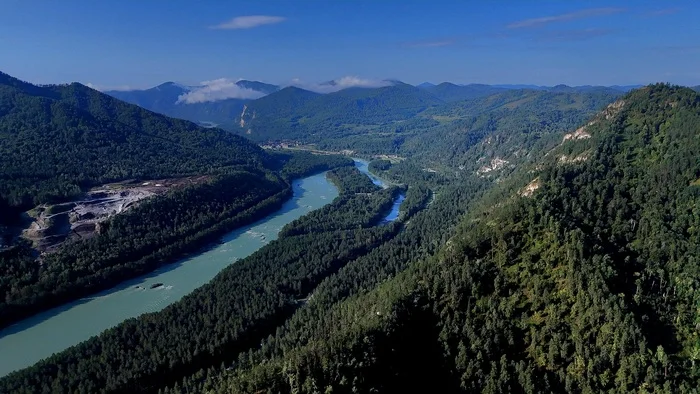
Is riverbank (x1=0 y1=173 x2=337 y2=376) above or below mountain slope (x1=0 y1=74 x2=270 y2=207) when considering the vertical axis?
below

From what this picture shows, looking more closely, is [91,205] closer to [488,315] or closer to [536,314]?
[488,315]

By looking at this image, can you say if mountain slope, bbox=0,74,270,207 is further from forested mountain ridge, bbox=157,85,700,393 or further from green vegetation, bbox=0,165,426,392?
forested mountain ridge, bbox=157,85,700,393

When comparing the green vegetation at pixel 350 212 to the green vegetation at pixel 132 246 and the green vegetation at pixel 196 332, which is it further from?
the green vegetation at pixel 196 332

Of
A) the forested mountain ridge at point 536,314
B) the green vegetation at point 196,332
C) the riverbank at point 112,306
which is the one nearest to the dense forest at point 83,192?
the riverbank at point 112,306

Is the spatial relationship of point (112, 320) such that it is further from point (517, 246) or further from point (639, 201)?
point (639, 201)

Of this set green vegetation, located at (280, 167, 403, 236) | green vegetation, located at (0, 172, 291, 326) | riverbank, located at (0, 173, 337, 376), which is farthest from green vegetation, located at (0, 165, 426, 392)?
green vegetation, located at (0, 172, 291, 326)

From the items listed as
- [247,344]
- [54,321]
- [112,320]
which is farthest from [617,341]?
[54,321]
